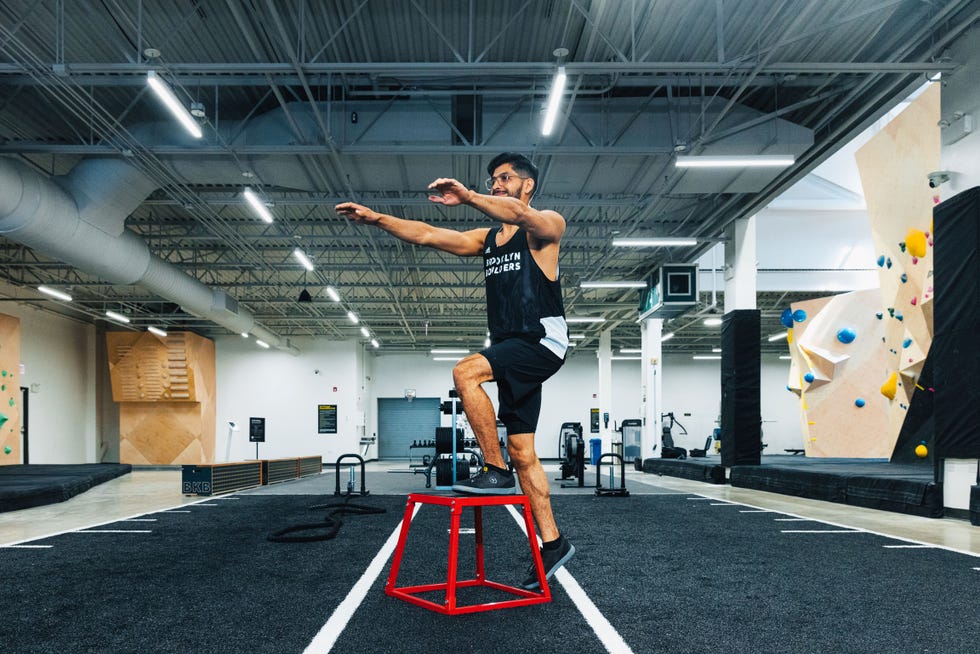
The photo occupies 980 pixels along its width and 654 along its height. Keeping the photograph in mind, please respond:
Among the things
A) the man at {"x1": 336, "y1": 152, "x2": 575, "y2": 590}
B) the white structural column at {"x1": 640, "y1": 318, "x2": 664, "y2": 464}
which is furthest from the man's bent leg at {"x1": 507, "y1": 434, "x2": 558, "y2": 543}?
the white structural column at {"x1": 640, "y1": 318, "x2": 664, "y2": 464}

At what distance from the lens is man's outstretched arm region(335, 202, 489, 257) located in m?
2.51

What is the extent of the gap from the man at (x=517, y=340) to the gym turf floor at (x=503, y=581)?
1.46ft

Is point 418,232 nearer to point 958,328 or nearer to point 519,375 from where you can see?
point 519,375

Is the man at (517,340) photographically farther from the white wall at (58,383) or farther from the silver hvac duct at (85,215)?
the white wall at (58,383)

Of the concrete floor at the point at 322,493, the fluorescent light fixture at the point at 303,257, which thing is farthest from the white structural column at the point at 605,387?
the fluorescent light fixture at the point at 303,257

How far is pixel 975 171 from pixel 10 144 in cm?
1124

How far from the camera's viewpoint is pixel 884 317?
12.8 metres

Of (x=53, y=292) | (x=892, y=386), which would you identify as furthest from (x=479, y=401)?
(x=53, y=292)

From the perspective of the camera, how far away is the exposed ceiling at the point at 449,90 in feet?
24.8

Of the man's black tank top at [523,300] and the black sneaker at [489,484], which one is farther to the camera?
the man's black tank top at [523,300]

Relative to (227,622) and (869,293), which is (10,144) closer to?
(227,622)

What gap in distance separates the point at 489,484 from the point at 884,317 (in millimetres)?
12594

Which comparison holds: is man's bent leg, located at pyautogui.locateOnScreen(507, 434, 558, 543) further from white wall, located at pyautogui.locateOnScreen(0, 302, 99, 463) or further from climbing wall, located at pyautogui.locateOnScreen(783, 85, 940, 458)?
white wall, located at pyautogui.locateOnScreen(0, 302, 99, 463)

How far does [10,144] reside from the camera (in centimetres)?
914
